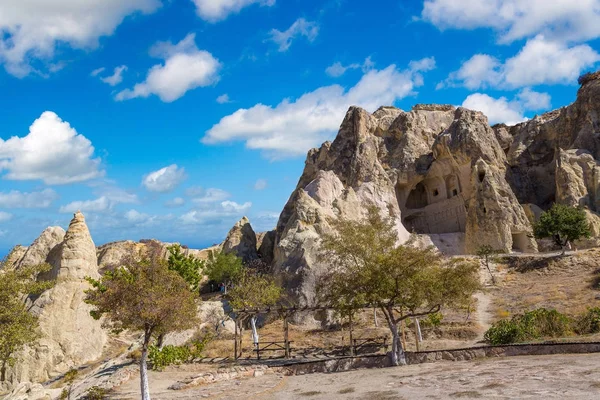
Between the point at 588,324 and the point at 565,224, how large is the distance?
65.5 feet

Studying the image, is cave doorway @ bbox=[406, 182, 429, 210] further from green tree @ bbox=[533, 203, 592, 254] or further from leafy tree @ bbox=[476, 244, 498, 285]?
green tree @ bbox=[533, 203, 592, 254]

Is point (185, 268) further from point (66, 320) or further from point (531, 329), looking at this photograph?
point (531, 329)

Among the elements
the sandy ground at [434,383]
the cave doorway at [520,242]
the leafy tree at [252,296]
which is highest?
the cave doorway at [520,242]

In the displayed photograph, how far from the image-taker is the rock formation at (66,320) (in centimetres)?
2932

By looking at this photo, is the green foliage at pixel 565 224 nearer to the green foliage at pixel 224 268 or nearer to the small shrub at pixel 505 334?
the small shrub at pixel 505 334

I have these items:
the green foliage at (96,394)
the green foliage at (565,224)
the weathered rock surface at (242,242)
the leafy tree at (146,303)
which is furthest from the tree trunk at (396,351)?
the weathered rock surface at (242,242)

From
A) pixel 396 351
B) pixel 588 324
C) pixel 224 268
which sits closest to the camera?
pixel 396 351

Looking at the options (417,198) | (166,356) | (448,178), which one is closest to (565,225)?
(448,178)

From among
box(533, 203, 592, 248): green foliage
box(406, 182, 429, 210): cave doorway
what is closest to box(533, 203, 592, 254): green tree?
box(533, 203, 592, 248): green foliage

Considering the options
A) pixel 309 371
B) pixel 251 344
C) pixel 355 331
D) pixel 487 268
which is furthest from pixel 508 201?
pixel 309 371

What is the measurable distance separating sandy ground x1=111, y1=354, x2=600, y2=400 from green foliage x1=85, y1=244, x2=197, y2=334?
3.37 m

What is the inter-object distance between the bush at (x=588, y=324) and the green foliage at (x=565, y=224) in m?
18.9

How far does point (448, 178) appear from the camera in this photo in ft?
193

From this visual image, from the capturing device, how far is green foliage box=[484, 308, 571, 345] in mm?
23859
